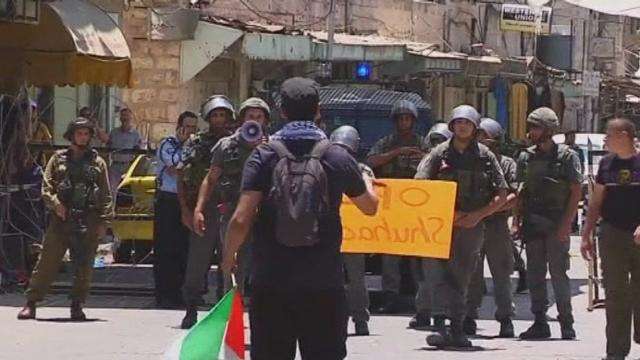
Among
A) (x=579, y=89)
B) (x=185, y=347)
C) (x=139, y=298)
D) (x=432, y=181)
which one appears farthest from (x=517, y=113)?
(x=185, y=347)

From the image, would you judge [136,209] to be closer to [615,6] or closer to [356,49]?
[615,6]

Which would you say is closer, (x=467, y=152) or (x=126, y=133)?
(x=467, y=152)

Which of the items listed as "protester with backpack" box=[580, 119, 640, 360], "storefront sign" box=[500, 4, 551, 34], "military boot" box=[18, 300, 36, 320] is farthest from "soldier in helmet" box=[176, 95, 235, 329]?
"storefront sign" box=[500, 4, 551, 34]

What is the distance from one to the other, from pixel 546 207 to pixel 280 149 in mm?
4958

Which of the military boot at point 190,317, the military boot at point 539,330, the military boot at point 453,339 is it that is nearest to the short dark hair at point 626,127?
the military boot at point 453,339

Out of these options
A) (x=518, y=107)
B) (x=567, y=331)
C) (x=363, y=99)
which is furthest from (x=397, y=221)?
(x=518, y=107)

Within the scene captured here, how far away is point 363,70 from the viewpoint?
2598 cm

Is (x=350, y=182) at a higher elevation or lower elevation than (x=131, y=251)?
higher

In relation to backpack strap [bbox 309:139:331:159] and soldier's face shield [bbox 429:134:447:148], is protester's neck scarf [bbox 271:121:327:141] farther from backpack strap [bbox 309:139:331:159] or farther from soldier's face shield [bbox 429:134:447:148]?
soldier's face shield [bbox 429:134:447:148]

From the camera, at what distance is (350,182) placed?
750 cm

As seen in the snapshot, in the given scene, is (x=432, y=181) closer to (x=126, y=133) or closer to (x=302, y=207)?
(x=302, y=207)

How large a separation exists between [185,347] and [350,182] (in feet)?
3.99

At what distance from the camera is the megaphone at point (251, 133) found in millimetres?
10883

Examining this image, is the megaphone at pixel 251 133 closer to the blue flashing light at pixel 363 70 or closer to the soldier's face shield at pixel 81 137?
the soldier's face shield at pixel 81 137
